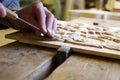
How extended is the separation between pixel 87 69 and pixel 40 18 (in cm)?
33

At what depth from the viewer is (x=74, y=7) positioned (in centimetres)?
272

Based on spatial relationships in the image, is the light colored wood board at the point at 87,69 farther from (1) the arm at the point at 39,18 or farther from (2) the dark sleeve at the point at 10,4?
(2) the dark sleeve at the point at 10,4

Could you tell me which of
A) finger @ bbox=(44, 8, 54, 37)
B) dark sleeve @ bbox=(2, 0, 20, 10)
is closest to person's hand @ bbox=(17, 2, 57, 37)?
finger @ bbox=(44, 8, 54, 37)

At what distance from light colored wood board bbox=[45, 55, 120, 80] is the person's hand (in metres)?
0.18

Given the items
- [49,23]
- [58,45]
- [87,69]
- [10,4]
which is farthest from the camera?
[10,4]

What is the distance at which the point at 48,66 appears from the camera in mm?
599

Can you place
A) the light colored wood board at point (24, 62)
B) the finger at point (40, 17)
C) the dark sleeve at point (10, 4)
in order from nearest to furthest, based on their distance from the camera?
1. the light colored wood board at point (24, 62)
2. the finger at point (40, 17)
3. the dark sleeve at point (10, 4)

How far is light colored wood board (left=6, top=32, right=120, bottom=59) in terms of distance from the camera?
2.12ft

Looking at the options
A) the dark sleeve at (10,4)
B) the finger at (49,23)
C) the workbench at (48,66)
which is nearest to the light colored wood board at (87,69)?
the workbench at (48,66)

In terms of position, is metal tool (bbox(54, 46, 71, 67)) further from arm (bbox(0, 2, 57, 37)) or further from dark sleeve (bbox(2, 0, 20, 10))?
dark sleeve (bbox(2, 0, 20, 10))

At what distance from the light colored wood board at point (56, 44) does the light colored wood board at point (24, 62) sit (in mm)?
19

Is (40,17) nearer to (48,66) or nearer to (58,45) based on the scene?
(58,45)

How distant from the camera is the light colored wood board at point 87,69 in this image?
1.66 feet

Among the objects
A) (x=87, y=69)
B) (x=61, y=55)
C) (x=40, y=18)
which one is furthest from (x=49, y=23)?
(x=87, y=69)
